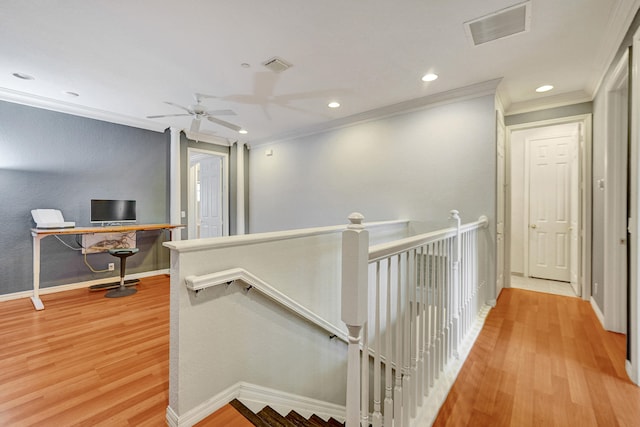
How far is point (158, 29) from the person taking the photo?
7.22ft

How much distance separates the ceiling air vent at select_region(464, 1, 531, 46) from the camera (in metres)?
2.01

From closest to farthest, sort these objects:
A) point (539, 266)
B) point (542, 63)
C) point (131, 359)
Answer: point (131, 359)
point (542, 63)
point (539, 266)

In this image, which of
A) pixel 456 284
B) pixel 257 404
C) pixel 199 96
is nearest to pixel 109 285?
pixel 199 96

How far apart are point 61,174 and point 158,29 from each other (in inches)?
119

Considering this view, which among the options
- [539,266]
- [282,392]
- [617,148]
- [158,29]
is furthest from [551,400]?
[158,29]

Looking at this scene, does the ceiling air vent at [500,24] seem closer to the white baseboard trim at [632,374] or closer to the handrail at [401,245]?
the handrail at [401,245]

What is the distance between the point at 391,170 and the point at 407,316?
282cm

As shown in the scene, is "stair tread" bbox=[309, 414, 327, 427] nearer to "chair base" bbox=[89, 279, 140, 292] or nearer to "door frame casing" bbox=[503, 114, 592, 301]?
A: "chair base" bbox=[89, 279, 140, 292]

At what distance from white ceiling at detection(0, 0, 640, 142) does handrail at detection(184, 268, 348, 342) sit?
1863 millimetres

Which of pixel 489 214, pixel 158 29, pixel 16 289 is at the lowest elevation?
pixel 16 289

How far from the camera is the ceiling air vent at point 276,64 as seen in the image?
2.67 metres

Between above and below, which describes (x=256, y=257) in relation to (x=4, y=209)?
below

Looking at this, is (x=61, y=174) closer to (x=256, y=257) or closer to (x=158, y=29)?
(x=158, y=29)

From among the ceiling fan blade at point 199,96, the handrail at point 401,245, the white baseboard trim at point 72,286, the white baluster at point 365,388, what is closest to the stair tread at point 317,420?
the white baluster at point 365,388
